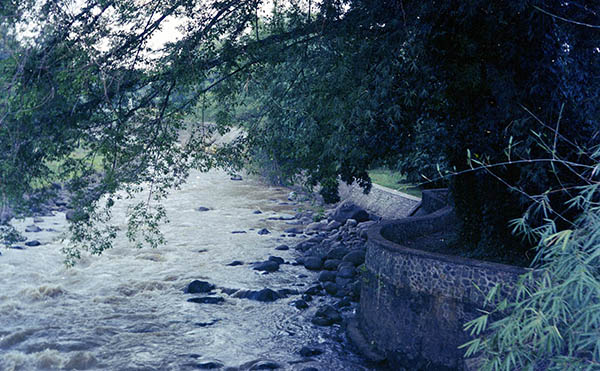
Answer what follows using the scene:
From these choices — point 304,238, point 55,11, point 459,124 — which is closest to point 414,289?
point 459,124

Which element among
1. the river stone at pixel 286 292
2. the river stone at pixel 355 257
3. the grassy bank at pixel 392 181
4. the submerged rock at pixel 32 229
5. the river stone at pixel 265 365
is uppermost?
the grassy bank at pixel 392 181

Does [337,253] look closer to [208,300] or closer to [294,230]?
[294,230]

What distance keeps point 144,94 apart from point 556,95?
732cm

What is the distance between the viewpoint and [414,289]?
29.5 feet

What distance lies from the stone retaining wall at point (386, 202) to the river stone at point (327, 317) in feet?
26.5

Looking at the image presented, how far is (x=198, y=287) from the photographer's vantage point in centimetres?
1388

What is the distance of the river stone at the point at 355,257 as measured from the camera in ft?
51.3

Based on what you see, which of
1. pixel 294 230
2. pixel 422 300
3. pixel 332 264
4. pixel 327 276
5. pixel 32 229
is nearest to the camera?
pixel 422 300

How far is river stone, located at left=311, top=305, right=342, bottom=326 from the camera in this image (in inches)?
456

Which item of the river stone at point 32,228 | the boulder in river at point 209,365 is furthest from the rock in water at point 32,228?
the boulder in river at point 209,365

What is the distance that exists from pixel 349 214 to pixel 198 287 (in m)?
9.40

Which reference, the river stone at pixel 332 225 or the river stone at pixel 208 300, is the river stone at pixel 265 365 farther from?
the river stone at pixel 332 225

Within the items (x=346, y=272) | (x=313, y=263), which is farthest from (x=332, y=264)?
(x=346, y=272)

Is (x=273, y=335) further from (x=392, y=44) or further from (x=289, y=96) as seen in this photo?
(x=392, y=44)
